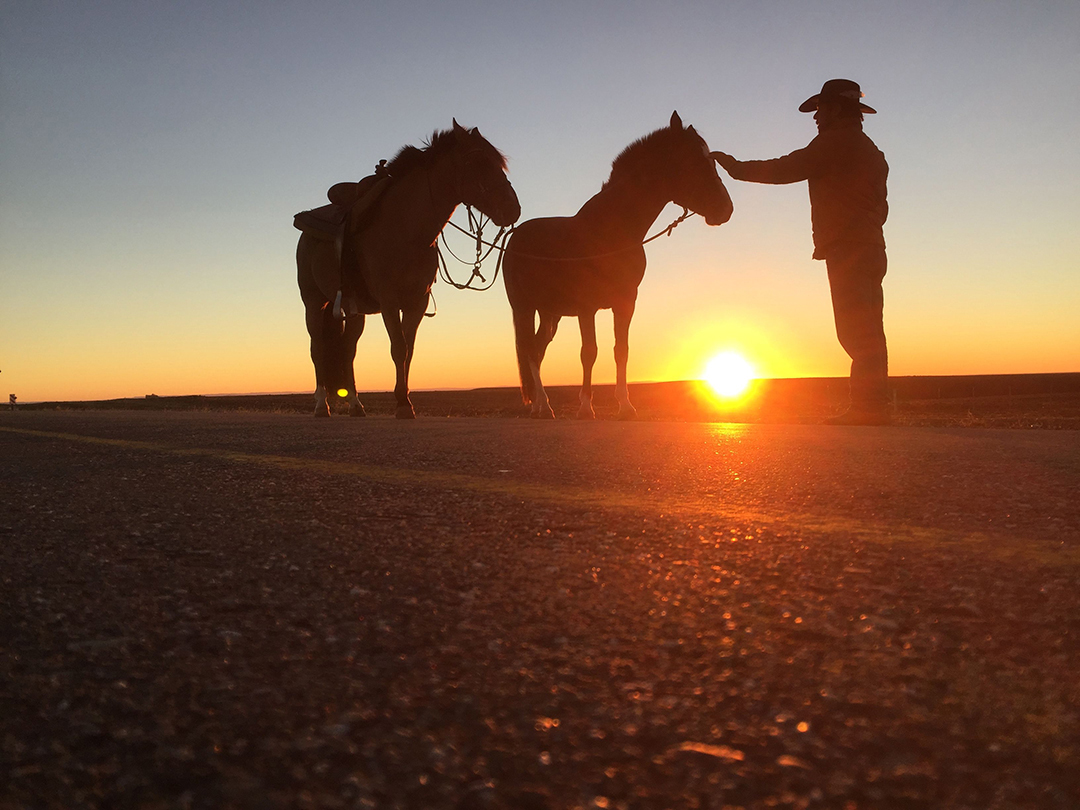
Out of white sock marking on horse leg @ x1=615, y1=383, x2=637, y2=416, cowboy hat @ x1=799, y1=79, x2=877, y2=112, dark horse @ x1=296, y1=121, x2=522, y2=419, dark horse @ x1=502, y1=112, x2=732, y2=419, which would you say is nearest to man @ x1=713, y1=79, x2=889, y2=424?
cowboy hat @ x1=799, y1=79, x2=877, y2=112

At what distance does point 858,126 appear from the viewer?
21.9 feet

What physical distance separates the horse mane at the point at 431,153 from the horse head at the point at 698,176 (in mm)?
1827

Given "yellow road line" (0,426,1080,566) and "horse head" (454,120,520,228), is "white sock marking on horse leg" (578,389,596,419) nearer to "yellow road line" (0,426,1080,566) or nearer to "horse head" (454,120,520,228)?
"horse head" (454,120,520,228)

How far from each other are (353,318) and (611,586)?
10.1 m

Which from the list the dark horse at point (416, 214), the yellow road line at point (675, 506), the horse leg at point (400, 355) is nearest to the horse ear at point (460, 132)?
the dark horse at point (416, 214)

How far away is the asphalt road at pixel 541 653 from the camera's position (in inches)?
31.0

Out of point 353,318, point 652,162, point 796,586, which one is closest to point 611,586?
point 796,586

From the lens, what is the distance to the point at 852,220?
6.60 meters

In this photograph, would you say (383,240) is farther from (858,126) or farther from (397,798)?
(397,798)

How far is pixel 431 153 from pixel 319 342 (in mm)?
3075

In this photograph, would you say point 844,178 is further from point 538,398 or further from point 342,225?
point 342,225

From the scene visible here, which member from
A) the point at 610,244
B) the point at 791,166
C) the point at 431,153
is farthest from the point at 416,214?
the point at 791,166

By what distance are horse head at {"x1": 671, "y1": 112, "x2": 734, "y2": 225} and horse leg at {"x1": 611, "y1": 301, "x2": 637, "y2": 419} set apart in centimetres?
121

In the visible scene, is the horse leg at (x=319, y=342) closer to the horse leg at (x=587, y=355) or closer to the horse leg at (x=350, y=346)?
the horse leg at (x=350, y=346)
